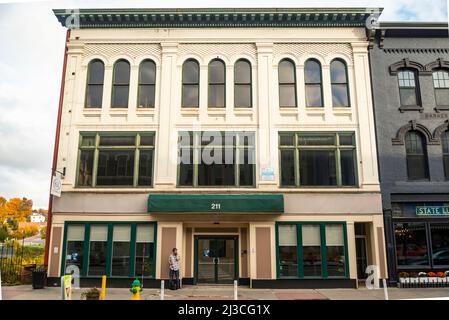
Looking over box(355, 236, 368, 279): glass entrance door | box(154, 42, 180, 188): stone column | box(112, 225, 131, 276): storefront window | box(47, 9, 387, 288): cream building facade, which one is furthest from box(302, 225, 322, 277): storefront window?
box(112, 225, 131, 276): storefront window

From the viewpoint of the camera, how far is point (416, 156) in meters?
14.6

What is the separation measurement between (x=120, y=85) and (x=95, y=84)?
1.12 meters

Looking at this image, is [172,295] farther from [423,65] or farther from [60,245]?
[423,65]

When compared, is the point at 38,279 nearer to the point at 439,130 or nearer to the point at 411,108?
the point at 411,108

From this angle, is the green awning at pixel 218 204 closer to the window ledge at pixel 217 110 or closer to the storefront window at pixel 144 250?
the storefront window at pixel 144 250

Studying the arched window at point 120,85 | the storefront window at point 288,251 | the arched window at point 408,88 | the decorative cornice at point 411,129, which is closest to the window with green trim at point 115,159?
the arched window at point 120,85

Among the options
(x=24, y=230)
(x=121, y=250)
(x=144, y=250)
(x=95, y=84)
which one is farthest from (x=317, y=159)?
(x=24, y=230)

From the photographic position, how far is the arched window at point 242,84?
595 inches

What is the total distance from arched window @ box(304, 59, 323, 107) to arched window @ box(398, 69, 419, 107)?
3.54 meters

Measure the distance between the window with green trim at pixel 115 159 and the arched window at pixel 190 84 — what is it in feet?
7.18

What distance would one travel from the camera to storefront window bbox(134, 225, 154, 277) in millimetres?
13766
